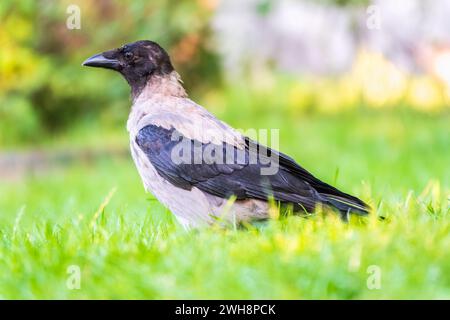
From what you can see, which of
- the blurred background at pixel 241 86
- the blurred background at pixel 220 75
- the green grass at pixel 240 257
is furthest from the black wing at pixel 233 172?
the blurred background at pixel 220 75

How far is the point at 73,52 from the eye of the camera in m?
13.0

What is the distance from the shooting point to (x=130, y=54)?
210 inches

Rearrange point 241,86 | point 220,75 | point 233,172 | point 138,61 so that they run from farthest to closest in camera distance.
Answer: point 241,86 → point 220,75 → point 138,61 → point 233,172

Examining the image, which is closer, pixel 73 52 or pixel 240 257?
pixel 240 257

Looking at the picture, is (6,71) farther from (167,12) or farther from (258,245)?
(258,245)

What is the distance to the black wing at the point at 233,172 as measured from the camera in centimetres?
456

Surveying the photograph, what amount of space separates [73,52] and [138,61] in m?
7.97

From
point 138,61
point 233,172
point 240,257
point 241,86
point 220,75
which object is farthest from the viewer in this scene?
point 241,86

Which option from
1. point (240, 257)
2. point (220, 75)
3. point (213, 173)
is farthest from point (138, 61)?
point (220, 75)

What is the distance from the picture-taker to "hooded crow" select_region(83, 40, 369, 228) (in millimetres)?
4562

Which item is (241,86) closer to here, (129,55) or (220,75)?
(220,75)

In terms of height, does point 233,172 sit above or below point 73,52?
below

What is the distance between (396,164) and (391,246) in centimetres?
560

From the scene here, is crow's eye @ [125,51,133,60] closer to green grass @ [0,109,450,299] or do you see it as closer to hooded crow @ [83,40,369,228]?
hooded crow @ [83,40,369,228]
